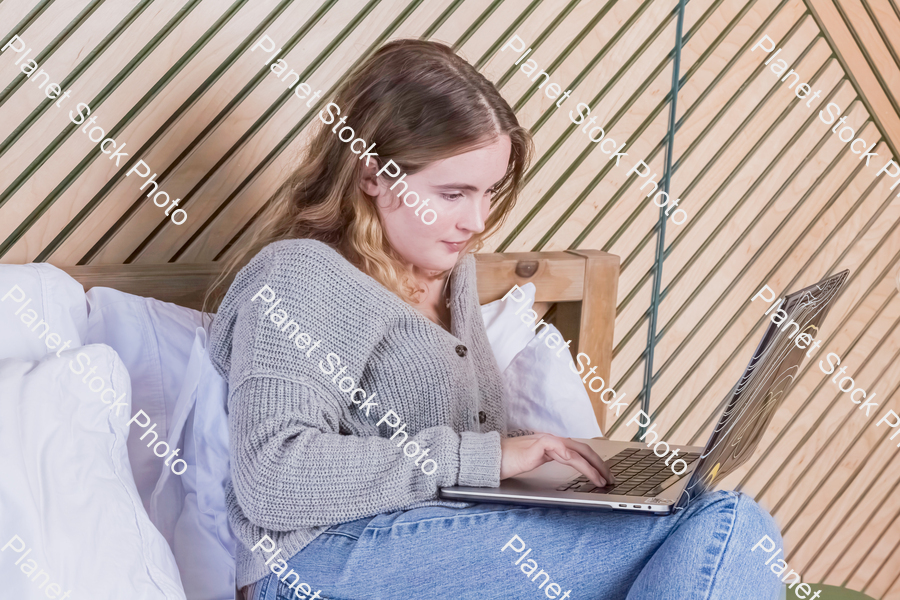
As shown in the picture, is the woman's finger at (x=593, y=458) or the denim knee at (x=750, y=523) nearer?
the denim knee at (x=750, y=523)

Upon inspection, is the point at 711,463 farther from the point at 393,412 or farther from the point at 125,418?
the point at 125,418

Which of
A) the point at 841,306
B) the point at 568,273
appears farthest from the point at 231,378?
the point at 841,306

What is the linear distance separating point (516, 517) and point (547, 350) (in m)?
0.55

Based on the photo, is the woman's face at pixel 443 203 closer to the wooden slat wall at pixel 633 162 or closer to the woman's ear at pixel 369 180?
the woman's ear at pixel 369 180

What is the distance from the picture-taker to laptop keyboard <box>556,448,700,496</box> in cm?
96

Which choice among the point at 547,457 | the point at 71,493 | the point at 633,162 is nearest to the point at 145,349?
the point at 71,493

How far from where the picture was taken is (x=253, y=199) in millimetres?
1336

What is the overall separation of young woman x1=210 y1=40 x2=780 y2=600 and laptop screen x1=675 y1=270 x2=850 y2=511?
0.05m

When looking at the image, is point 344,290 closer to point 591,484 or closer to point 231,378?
point 231,378

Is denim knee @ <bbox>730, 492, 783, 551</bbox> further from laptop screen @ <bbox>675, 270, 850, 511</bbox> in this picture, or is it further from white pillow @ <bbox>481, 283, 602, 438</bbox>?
white pillow @ <bbox>481, 283, 602, 438</bbox>

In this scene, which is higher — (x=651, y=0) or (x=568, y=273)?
(x=651, y=0)

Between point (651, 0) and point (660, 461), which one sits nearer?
point (660, 461)

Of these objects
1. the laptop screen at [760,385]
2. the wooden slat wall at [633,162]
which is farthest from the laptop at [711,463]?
the wooden slat wall at [633,162]

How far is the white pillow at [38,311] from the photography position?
99cm
